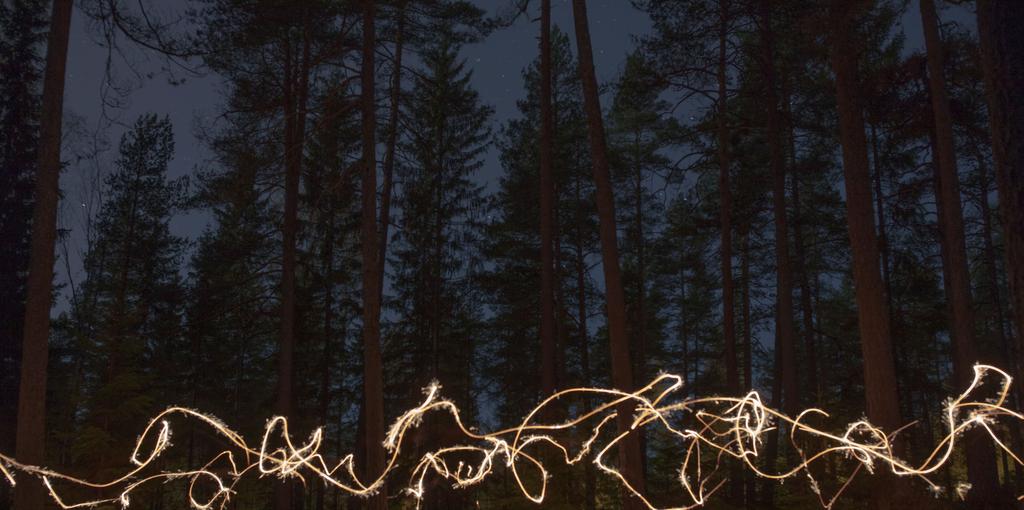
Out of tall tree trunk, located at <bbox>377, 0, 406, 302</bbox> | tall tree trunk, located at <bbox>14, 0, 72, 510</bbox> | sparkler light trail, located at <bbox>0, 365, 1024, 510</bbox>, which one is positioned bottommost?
sparkler light trail, located at <bbox>0, 365, 1024, 510</bbox>

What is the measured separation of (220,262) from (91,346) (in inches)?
253

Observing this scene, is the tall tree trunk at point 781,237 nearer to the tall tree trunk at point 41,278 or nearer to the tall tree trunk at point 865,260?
the tall tree trunk at point 865,260

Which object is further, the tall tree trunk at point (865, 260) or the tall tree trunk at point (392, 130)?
the tall tree trunk at point (392, 130)

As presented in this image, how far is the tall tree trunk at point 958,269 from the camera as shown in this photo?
12.2 metres

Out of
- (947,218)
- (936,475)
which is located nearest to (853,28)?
(947,218)

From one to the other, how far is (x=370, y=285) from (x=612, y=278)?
11.8 ft

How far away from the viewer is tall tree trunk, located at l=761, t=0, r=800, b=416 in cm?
1530

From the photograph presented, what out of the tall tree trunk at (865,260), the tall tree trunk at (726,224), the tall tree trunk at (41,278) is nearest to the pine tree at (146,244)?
the tall tree trunk at (41,278)

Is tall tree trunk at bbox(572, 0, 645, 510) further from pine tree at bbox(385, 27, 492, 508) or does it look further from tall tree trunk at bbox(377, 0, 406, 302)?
pine tree at bbox(385, 27, 492, 508)

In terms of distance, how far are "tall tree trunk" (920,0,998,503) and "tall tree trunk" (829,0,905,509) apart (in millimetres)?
3223

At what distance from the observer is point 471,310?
2453 cm

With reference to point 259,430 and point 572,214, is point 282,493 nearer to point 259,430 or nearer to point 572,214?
point 259,430

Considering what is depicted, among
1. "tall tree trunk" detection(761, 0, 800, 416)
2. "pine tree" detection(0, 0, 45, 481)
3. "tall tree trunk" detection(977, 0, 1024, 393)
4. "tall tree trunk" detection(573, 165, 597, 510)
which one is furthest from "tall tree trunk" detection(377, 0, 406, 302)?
"pine tree" detection(0, 0, 45, 481)

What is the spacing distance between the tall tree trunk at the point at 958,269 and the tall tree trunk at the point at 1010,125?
7.94 metres
